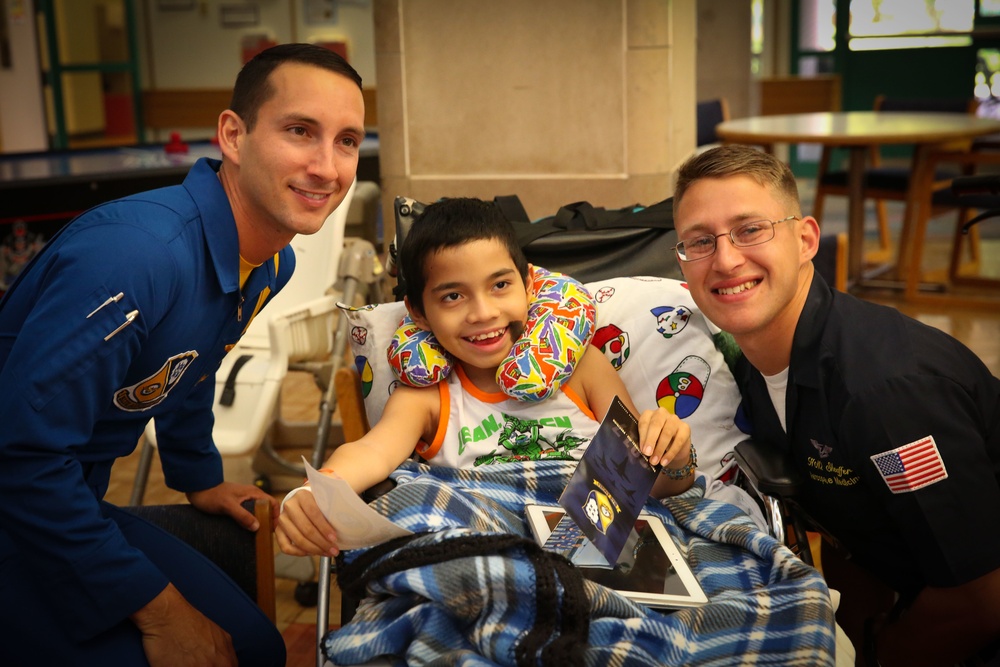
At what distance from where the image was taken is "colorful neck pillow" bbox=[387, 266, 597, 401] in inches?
78.2

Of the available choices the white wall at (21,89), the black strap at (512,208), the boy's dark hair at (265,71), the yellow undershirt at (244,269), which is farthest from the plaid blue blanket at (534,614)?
the white wall at (21,89)

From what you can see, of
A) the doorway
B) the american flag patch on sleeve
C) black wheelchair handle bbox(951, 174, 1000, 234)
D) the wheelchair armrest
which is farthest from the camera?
the doorway

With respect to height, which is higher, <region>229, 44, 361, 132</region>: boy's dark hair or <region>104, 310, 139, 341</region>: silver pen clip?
<region>229, 44, 361, 132</region>: boy's dark hair

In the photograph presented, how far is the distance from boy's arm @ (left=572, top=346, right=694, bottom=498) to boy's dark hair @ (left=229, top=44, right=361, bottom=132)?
77 centimetres

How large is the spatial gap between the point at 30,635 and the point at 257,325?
6.49 ft

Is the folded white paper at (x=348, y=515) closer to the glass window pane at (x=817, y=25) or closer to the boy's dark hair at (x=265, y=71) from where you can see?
the boy's dark hair at (x=265, y=71)

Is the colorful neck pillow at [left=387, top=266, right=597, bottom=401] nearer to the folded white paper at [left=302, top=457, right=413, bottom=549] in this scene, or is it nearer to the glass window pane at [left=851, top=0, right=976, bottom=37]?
the folded white paper at [left=302, top=457, right=413, bottom=549]

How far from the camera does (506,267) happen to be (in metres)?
2.01

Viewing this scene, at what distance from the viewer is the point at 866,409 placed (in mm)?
1691

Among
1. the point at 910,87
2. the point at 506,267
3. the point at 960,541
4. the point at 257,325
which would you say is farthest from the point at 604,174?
the point at 910,87

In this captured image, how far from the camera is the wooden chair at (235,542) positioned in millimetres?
1987

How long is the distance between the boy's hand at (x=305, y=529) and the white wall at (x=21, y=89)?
8431 millimetres

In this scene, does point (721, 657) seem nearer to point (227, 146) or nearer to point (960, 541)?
point (960, 541)

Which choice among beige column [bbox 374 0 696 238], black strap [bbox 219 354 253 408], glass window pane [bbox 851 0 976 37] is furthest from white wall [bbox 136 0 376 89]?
black strap [bbox 219 354 253 408]
